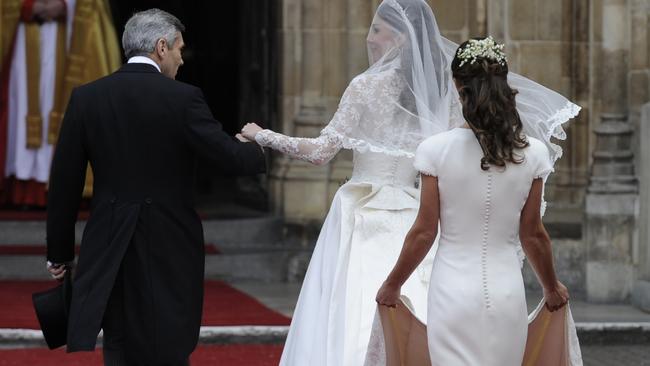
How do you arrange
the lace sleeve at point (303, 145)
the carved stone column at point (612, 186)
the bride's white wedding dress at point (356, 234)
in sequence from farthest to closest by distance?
the carved stone column at point (612, 186)
the bride's white wedding dress at point (356, 234)
the lace sleeve at point (303, 145)

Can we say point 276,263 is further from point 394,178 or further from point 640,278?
point 394,178

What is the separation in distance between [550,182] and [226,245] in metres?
2.75

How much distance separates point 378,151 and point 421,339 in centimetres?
195

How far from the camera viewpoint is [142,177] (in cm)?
633

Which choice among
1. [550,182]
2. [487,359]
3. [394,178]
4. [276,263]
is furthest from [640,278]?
[487,359]

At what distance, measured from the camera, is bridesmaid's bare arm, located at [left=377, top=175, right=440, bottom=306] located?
583 cm

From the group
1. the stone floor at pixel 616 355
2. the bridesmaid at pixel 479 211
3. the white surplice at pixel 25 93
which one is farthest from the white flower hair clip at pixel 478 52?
the white surplice at pixel 25 93

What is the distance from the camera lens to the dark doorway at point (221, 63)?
15547 millimetres

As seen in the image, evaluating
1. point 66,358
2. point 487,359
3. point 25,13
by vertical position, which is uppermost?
point 25,13

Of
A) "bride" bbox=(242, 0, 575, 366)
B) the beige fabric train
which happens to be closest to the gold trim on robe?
"bride" bbox=(242, 0, 575, 366)

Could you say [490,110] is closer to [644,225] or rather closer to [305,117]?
[644,225]

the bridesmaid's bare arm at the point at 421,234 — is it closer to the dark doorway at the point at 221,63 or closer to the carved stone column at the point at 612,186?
the carved stone column at the point at 612,186

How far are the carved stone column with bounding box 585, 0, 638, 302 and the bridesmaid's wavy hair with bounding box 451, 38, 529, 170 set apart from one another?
21.9ft

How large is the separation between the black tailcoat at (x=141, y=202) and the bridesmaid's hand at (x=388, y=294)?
69 centimetres
